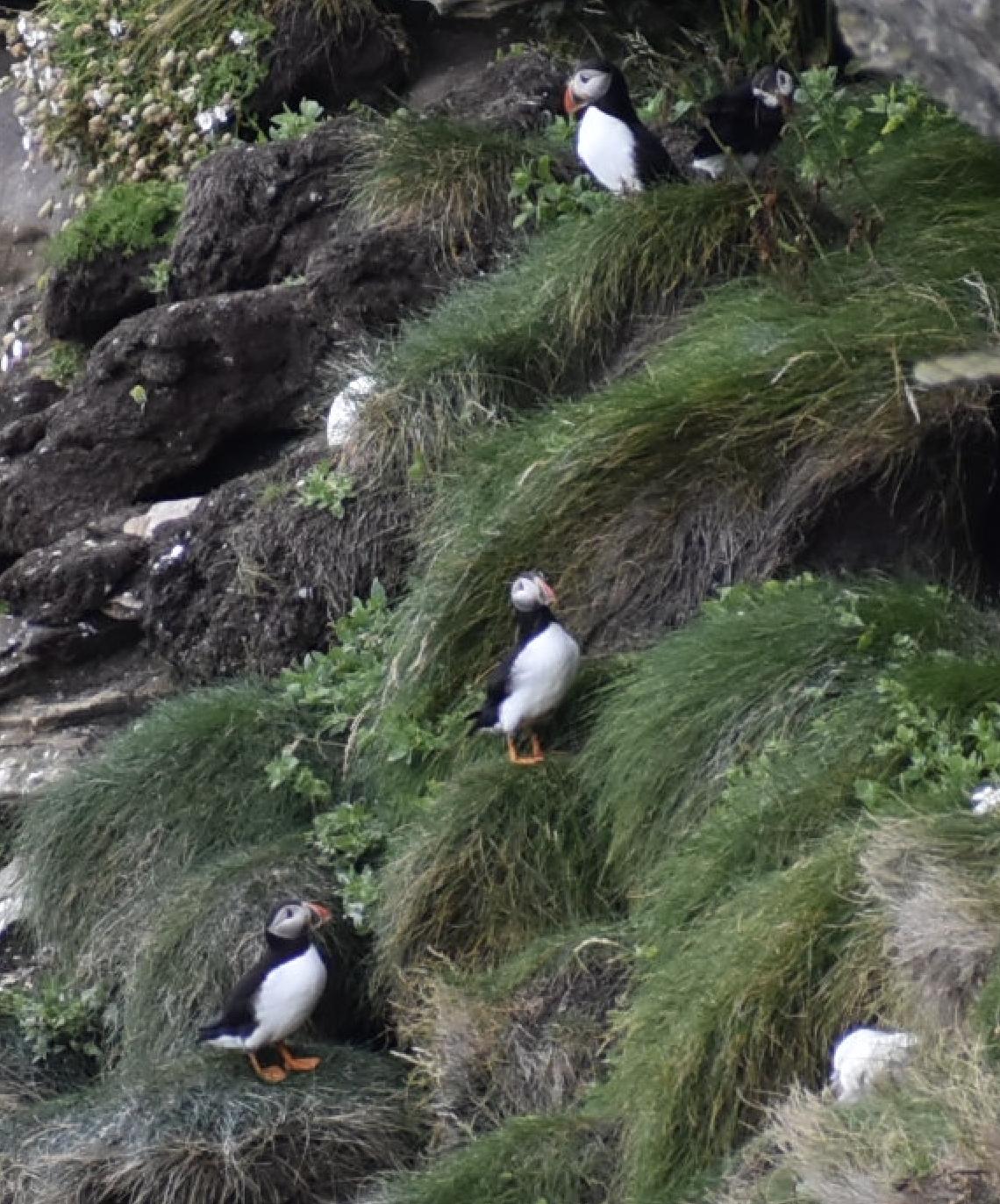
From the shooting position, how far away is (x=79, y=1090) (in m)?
6.70

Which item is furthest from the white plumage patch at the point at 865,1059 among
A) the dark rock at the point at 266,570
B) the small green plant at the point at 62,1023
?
the dark rock at the point at 266,570

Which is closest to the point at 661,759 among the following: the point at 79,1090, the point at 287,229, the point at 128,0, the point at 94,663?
the point at 79,1090

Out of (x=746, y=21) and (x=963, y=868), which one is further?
(x=746, y=21)

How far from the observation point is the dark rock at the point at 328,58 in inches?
380

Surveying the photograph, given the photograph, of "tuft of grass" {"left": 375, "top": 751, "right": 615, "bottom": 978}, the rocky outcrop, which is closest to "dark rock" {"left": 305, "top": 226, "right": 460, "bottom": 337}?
"tuft of grass" {"left": 375, "top": 751, "right": 615, "bottom": 978}

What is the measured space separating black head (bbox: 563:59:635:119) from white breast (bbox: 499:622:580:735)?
7.34 ft

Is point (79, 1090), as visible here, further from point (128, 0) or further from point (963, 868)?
point (128, 0)

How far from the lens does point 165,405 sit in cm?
854

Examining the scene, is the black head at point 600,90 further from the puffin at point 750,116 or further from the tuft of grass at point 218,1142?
the tuft of grass at point 218,1142

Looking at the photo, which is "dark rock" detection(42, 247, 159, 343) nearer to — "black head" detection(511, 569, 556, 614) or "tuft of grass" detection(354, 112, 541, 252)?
"tuft of grass" detection(354, 112, 541, 252)

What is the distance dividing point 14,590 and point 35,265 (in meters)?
2.74

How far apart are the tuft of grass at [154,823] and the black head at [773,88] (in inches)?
91.9

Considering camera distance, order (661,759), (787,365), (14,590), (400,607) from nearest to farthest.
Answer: (661,759), (787,365), (400,607), (14,590)

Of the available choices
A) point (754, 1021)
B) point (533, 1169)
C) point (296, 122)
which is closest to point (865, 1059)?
point (754, 1021)
